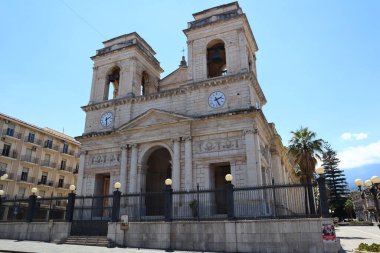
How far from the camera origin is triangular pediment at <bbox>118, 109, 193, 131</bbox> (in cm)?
2283

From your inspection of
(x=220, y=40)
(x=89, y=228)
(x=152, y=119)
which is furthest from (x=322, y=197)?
(x=220, y=40)

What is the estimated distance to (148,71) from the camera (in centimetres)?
2934

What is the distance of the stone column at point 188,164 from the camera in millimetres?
21048

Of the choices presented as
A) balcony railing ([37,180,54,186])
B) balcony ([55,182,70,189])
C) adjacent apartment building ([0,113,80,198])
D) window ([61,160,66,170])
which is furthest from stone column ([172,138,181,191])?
window ([61,160,66,170])

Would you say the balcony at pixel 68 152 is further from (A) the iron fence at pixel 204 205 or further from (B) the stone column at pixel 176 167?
(B) the stone column at pixel 176 167

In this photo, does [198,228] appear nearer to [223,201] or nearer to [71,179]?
[223,201]

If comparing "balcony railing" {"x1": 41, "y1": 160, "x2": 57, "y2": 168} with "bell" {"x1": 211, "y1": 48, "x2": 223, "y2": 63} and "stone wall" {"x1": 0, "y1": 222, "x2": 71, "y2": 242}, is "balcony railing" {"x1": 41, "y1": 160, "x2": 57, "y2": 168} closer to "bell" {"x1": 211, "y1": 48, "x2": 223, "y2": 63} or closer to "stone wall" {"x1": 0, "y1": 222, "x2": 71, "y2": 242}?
"stone wall" {"x1": 0, "y1": 222, "x2": 71, "y2": 242}

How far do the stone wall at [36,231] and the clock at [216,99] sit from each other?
40.6 feet

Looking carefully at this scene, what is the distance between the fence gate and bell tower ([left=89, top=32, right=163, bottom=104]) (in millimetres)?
11314

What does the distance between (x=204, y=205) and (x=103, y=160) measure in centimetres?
1129

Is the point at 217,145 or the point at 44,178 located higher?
the point at 44,178

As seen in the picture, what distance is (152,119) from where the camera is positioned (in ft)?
77.8

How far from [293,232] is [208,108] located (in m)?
11.5

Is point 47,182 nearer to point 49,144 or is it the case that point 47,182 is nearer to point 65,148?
point 49,144
